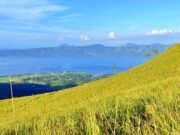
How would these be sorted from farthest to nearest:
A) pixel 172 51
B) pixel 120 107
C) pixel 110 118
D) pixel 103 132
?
pixel 172 51 → pixel 120 107 → pixel 110 118 → pixel 103 132

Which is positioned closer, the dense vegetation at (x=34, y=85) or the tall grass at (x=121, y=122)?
the tall grass at (x=121, y=122)

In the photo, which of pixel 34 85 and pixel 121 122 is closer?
pixel 121 122

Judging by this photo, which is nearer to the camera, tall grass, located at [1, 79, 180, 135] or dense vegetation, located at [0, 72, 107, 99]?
tall grass, located at [1, 79, 180, 135]

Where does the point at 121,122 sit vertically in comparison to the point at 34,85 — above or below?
above

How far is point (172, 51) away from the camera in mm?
31500

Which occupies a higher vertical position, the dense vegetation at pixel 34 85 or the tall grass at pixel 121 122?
the tall grass at pixel 121 122

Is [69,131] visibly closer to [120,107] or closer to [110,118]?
[110,118]

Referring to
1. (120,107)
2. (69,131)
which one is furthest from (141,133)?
(120,107)

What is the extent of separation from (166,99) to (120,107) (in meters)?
0.73

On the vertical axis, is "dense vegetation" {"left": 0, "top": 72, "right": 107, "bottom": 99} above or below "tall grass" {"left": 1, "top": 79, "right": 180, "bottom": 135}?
below

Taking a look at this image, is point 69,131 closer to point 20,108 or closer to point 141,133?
point 141,133

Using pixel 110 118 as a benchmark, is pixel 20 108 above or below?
below

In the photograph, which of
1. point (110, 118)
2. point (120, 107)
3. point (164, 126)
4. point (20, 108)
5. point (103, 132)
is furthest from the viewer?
point (20, 108)

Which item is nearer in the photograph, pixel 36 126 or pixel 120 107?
pixel 36 126
